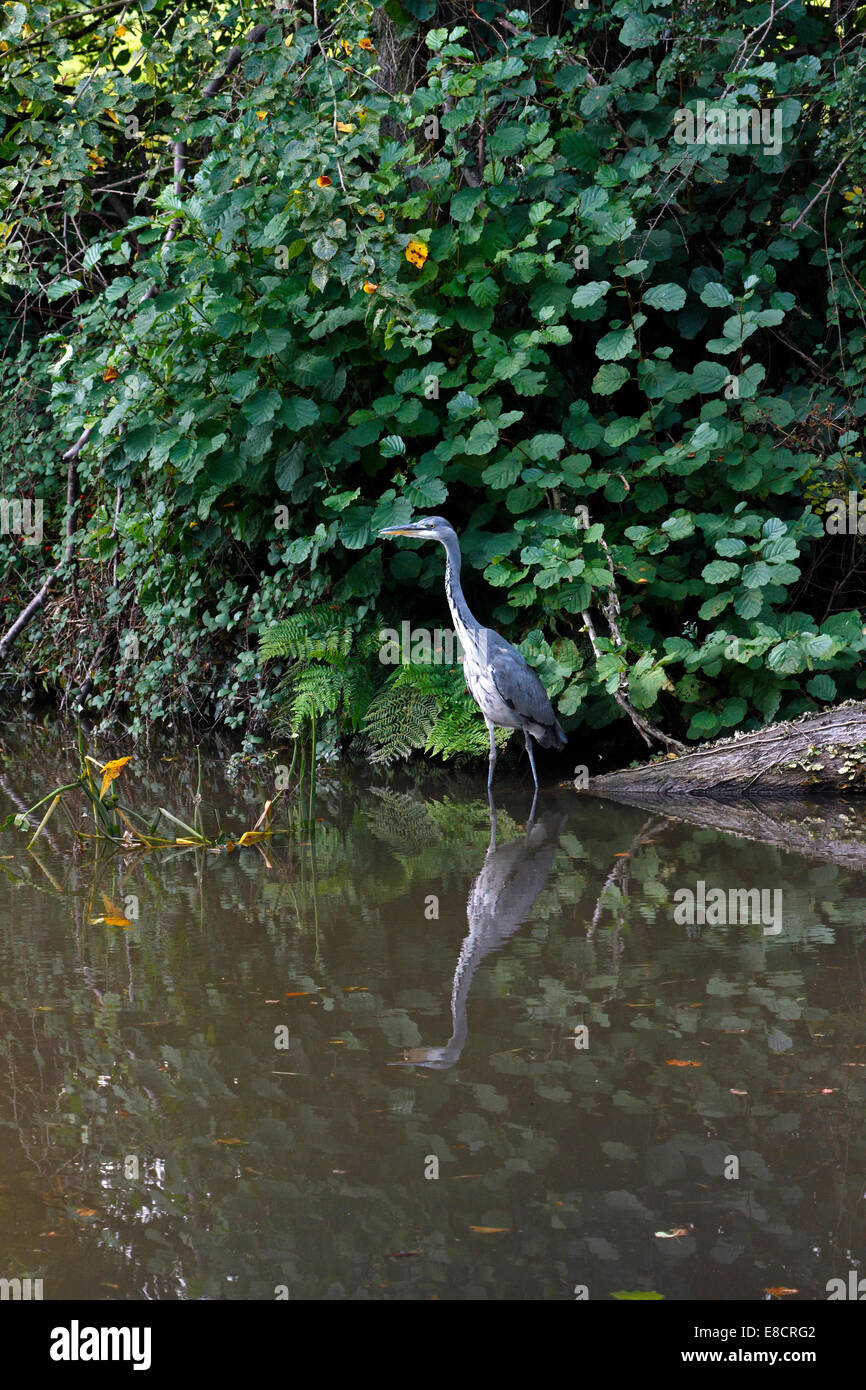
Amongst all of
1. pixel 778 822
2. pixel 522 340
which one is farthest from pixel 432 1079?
pixel 522 340

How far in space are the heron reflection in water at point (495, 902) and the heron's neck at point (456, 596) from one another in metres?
1.06

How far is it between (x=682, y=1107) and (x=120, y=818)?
3.59m

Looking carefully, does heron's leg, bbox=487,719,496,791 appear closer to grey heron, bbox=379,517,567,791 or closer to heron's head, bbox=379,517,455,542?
grey heron, bbox=379,517,567,791

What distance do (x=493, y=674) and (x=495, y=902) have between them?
2.10 m

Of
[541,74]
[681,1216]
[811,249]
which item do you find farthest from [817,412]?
[681,1216]

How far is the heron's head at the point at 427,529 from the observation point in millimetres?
6871

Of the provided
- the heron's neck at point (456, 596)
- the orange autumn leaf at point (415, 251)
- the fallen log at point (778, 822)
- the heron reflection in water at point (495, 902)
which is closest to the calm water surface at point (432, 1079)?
the heron reflection in water at point (495, 902)

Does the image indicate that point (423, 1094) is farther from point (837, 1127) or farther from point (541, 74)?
point (541, 74)

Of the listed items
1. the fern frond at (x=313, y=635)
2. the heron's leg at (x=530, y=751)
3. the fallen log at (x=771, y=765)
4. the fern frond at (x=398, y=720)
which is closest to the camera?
the fallen log at (x=771, y=765)

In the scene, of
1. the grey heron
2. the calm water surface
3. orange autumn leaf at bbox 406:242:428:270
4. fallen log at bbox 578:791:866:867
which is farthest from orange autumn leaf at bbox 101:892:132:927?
orange autumn leaf at bbox 406:242:428:270

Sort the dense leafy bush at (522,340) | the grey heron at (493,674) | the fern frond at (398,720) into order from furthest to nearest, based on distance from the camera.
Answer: the fern frond at (398,720) → the dense leafy bush at (522,340) → the grey heron at (493,674)

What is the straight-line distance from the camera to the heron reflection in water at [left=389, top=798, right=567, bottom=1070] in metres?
3.29

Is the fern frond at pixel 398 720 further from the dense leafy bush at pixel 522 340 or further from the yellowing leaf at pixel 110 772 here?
the yellowing leaf at pixel 110 772

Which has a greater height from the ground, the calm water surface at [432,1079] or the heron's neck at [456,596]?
the heron's neck at [456,596]
